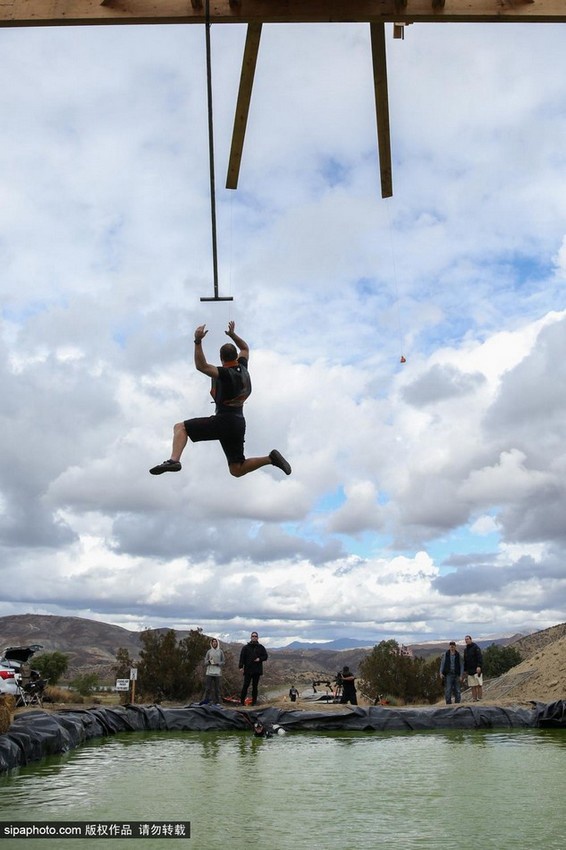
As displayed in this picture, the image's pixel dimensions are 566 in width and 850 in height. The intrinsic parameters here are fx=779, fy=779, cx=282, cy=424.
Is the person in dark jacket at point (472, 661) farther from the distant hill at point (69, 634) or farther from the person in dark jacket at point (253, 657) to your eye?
the distant hill at point (69, 634)

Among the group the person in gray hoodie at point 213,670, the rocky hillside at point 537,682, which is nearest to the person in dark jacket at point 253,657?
the person in gray hoodie at point 213,670

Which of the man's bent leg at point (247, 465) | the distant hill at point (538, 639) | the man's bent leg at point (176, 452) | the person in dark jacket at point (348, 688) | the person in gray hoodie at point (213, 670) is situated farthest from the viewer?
the distant hill at point (538, 639)

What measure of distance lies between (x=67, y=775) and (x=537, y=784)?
4676mm

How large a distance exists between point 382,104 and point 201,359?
2.69 m

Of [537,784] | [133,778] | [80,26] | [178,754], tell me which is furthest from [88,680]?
[80,26]

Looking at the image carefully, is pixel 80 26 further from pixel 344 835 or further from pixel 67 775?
pixel 67 775

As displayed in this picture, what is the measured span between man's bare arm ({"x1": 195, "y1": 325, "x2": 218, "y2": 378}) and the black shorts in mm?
339

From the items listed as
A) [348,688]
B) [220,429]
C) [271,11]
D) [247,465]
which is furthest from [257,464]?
[348,688]

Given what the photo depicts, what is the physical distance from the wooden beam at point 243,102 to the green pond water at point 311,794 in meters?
5.37

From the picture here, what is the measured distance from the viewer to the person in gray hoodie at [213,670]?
1412cm

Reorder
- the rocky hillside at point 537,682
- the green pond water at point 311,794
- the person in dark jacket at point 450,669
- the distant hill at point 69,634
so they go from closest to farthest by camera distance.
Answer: the green pond water at point 311,794, the person in dark jacket at point 450,669, the rocky hillside at point 537,682, the distant hill at point 69,634

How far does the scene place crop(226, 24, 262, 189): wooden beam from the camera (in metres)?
6.09

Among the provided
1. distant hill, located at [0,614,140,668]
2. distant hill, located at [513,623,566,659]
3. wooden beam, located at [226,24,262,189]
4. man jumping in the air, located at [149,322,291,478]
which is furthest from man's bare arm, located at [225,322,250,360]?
distant hill, located at [0,614,140,668]

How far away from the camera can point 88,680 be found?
1171 inches
